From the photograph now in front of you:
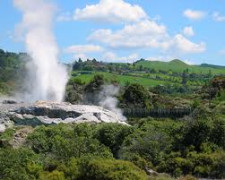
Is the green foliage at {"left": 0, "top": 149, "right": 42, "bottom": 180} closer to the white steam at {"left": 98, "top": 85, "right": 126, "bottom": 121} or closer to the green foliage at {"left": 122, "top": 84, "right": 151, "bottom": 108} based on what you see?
the white steam at {"left": 98, "top": 85, "right": 126, "bottom": 121}

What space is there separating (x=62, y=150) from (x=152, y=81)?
130495 millimetres

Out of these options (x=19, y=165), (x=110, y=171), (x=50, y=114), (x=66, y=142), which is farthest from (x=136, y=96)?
(x=110, y=171)

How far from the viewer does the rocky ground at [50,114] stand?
60.9m

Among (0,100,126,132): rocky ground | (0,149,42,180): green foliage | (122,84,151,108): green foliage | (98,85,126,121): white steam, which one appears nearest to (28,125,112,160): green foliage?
(0,149,42,180): green foliage

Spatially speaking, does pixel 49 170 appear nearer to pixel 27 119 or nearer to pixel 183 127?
pixel 183 127

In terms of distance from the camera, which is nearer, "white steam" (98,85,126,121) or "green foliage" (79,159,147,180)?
"green foliage" (79,159,147,180)

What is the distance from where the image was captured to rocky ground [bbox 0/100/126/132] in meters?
60.9

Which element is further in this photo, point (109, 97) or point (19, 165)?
point (109, 97)

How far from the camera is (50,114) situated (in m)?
63.3

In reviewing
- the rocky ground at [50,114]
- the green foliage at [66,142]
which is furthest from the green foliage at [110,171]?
the rocky ground at [50,114]

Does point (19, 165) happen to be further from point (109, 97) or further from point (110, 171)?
point (109, 97)

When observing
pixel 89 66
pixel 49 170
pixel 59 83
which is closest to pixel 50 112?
pixel 59 83

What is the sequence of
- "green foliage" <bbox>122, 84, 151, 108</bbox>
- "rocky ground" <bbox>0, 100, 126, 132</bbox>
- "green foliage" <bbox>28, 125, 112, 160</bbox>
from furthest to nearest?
"green foliage" <bbox>122, 84, 151, 108</bbox> → "rocky ground" <bbox>0, 100, 126, 132</bbox> → "green foliage" <bbox>28, 125, 112, 160</bbox>

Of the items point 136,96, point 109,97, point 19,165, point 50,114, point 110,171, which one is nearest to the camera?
point 110,171
